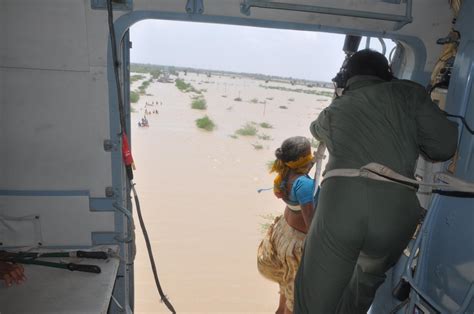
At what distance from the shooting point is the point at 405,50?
265 cm

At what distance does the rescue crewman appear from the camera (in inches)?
79.8

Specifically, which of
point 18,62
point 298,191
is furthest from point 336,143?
point 18,62

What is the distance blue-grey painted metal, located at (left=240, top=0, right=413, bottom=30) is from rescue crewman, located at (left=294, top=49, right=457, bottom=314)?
1.36ft

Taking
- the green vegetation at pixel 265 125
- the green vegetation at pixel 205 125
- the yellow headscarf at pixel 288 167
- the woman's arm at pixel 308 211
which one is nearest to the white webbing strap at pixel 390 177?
the woman's arm at pixel 308 211

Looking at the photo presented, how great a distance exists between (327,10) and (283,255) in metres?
1.92

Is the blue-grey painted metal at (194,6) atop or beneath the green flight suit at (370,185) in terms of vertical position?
atop

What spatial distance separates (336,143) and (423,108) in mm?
522

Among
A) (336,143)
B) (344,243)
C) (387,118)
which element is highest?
(387,118)

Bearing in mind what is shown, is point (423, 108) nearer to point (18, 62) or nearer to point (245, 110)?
point (18, 62)

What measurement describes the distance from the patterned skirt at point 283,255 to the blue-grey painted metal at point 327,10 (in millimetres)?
1737

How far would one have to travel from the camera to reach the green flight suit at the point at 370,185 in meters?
2.03

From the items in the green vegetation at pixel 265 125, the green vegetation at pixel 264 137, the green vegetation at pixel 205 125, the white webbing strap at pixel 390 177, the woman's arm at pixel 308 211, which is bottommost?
the green vegetation at pixel 265 125

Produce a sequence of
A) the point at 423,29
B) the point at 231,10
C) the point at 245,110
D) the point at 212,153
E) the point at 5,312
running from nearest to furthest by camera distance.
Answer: the point at 5,312
the point at 231,10
the point at 423,29
the point at 212,153
the point at 245,110

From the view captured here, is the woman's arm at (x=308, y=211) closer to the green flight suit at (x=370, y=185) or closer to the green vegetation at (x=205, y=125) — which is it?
the green flight suit at (x=370, y=185)
